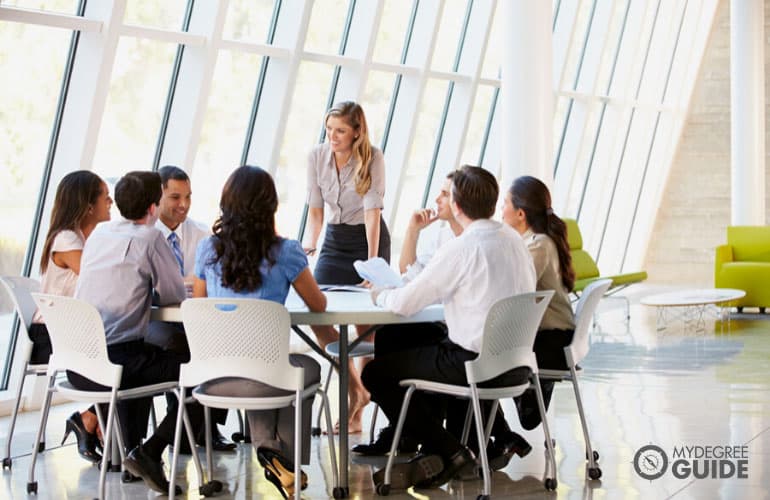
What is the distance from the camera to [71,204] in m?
5.03

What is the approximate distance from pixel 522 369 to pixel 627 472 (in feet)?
2.54

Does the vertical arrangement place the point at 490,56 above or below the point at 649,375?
above

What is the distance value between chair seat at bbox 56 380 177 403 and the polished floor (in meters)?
0.43

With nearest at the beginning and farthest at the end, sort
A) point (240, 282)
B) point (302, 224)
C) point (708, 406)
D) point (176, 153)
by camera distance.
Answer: point (240, 282) < point (708, 406) < point (176, 153) < point (302, 224)

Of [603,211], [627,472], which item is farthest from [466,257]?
[603,211]

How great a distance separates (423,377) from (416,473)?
1.32ft

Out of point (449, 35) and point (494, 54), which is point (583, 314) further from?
point (494, 54)

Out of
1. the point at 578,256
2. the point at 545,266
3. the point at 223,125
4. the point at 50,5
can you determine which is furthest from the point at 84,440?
the point at 578,256

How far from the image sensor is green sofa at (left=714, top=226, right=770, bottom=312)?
39.2ft

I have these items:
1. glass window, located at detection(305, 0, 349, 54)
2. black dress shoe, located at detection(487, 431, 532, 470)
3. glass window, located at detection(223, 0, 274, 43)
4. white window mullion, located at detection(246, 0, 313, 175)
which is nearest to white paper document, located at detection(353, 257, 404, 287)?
black dress shoe, located at detection(487, 431, 532, 470)

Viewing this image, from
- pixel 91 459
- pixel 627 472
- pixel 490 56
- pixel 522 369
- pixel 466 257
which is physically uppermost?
pixel 490 56

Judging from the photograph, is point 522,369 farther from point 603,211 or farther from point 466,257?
point 603,211

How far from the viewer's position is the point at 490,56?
1234cm

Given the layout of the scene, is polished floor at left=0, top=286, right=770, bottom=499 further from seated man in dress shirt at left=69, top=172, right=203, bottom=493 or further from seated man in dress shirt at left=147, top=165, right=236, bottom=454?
seated man in dress shirt at left=69, top=172, right=203, bottom=493
